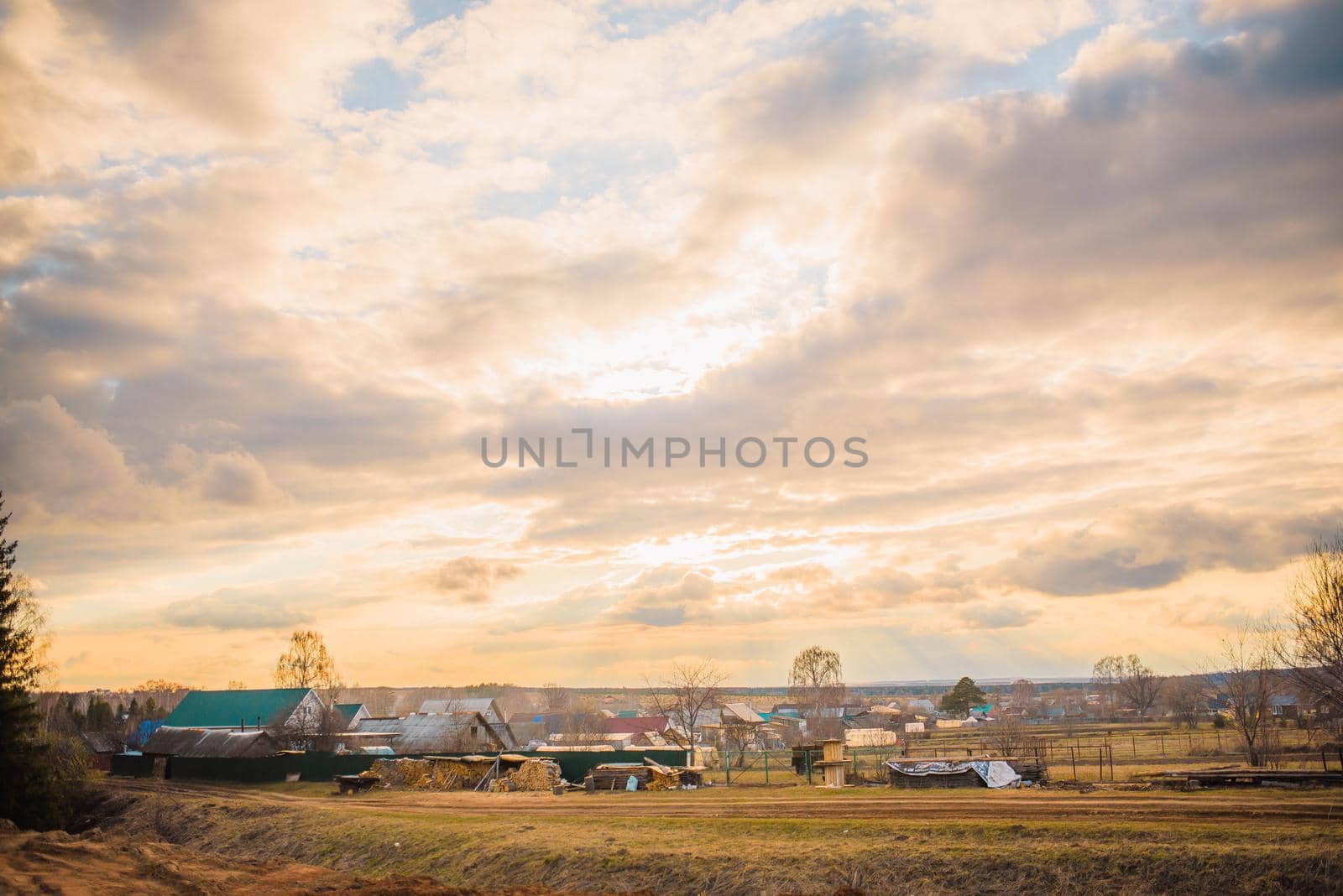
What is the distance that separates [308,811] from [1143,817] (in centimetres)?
3520

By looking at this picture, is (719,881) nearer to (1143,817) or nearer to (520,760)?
(1143,817)

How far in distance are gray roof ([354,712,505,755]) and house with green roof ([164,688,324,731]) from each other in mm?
20066

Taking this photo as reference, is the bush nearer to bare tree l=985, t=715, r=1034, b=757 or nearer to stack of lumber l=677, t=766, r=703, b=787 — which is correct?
stack of lumber l=677, t=766, r=703, b=787

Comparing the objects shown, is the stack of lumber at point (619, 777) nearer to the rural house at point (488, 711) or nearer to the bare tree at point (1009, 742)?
the bare tree at point (1009, 742)

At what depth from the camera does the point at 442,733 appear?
230ft

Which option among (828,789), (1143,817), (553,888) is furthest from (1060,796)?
(553,888)

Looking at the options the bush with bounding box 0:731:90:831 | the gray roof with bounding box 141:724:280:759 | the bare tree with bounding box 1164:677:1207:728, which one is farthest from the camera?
the bare tree with bounding box 1164:677:1207:728

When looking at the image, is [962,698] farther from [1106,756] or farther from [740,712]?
[1106,756]

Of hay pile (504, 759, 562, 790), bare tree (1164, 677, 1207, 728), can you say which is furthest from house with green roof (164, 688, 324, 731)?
bare tree (1164, 677, 1207, 728)

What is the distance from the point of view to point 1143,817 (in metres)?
25.8

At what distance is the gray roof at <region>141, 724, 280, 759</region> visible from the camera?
67250 millimetres

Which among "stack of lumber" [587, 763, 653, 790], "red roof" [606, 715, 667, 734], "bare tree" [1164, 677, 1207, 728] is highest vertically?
"stack of lumber" [587, 763, 653, 790]

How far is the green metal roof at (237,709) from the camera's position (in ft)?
295

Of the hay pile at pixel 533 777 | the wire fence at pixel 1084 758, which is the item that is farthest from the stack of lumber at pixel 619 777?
the wire fence at pixel 1084 758
